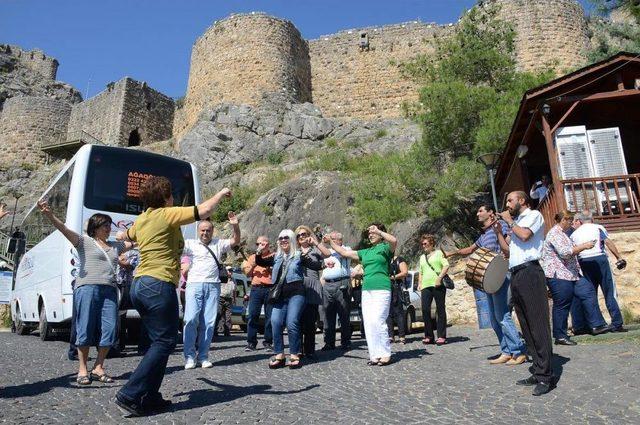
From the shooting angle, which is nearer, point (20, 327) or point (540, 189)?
point (20, 327)

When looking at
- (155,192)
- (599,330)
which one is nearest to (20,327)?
(155,192)

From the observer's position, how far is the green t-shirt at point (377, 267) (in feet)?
19.1

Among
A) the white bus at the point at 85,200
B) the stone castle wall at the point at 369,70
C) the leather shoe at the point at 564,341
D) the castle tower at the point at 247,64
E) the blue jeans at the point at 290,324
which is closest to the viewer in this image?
the blue jeans at the point at 290,324

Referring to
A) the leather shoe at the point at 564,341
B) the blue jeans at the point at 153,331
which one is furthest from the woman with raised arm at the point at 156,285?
the leather shoe at the point at 564,341

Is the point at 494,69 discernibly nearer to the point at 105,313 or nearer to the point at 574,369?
the point at 574,369

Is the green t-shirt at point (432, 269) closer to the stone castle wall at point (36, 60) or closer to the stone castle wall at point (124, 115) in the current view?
the stone castle wall at point (124, 115)

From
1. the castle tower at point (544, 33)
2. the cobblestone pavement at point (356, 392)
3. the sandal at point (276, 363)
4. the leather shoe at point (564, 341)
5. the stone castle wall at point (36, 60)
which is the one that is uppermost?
the stone castle wall at point (36, 60)

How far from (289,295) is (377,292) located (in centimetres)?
98

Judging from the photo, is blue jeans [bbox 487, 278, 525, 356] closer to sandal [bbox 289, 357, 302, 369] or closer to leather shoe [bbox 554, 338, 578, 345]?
leather shoe [bbox 554, 338, 578, 345]

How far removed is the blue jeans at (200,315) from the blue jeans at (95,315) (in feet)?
3.04

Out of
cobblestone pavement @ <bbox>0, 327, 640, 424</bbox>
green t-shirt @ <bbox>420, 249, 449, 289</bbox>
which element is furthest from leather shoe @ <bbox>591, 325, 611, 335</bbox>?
green t-shirt @ <bbox>420, 249, 449, 289</bbox>

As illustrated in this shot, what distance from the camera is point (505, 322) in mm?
5477

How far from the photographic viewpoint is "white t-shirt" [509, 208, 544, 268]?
448 centimetres

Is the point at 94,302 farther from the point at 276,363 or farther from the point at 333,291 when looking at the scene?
the point at 333,291
